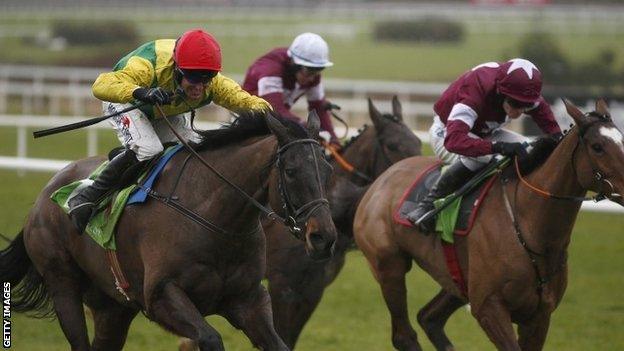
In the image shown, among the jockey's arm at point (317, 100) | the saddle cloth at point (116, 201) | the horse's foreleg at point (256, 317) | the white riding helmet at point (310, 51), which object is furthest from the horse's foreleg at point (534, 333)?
the jockey's arm at point (317, 100)

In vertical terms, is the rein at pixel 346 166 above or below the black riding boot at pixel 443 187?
below

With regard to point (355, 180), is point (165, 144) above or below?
above

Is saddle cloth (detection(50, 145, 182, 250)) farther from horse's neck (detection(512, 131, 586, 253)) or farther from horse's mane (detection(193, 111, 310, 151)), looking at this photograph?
horse's neck (detection(512, 131, 586, 253))

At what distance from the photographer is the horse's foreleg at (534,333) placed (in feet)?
20.6

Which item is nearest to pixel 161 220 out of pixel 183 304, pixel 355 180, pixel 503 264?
pixel 183 304

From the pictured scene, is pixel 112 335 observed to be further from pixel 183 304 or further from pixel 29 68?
pixel 29 68

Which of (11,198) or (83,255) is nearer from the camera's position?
(83,255)

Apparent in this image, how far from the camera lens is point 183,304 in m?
5.45

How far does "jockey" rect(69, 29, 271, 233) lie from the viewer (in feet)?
18.9

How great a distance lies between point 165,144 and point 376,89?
1756cm

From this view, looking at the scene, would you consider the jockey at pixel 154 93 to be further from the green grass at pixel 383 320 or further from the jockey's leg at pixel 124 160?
the green grass at pixel 383 320

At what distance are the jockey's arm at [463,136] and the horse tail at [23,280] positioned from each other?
232 centimetres

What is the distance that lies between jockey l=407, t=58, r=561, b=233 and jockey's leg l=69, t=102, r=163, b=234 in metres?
1.62

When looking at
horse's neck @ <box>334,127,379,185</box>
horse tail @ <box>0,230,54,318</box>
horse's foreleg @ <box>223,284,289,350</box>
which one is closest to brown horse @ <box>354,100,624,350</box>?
horse's foreleg @ <box>223,284,289,350</box>
